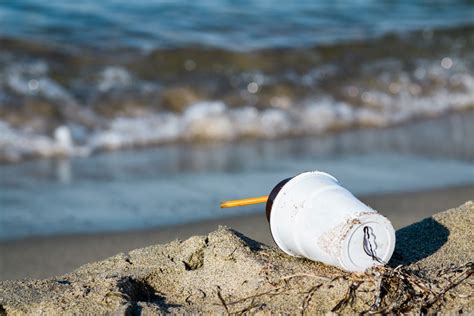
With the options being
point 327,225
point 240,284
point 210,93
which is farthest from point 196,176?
point 327,225

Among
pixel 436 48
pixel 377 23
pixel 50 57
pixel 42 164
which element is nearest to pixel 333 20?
pixel 377 23

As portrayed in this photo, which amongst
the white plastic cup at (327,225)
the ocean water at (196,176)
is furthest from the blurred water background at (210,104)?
the white plastic cup at (327,225)

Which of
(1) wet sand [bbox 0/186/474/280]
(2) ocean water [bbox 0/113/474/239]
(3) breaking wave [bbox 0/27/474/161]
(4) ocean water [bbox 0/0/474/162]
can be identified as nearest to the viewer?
(1) wet sand [bbox 0/186/474/280]

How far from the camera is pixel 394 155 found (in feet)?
17.3

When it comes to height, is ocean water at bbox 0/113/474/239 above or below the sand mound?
below

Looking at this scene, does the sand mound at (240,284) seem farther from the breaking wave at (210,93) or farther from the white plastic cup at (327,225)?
the breaking wave at (210,93)

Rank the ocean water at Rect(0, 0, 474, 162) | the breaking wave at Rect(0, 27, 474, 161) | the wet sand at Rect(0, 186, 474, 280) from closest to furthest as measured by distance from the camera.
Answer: the wet sand at Rect(0, 186, 474, 280)
the breaking wave at Rect(0, 27, 474, 161)
the ocean water at Rect(0, 0, 474, 162)

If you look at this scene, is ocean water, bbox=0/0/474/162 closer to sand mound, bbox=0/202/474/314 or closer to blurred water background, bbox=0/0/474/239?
blurred water background, bbox=0/0/474/239

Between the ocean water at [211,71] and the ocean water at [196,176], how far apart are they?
0.35 m

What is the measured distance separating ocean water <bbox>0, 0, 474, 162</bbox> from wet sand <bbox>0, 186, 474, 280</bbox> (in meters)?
1.57

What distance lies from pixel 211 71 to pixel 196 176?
2.34m

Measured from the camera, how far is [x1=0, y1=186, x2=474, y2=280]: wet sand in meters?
3.55

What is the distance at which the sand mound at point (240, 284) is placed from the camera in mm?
2248

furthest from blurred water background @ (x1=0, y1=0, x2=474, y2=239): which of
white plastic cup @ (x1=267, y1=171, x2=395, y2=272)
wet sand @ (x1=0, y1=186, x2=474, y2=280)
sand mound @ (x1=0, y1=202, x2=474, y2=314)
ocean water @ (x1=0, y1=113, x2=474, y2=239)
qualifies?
white plastic cup @ (x1=267, y1=171, x2=395, y2=272)
